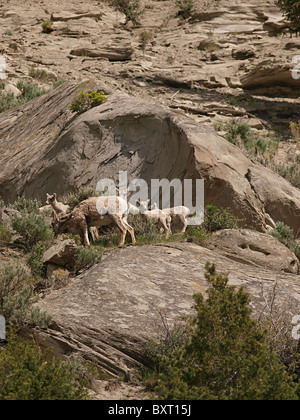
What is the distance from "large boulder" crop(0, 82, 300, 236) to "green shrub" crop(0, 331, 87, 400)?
6.68 m

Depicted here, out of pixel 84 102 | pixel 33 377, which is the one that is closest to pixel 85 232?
pixel 33 377

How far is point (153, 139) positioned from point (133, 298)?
20.1 ft

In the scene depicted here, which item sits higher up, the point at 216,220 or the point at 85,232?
the point at 85,232

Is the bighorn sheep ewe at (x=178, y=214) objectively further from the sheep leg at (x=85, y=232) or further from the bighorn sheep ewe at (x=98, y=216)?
the sheep leg at (x=85, y=232)

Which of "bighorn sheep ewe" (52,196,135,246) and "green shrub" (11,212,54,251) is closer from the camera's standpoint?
"green shrub" (11,212,54,251)

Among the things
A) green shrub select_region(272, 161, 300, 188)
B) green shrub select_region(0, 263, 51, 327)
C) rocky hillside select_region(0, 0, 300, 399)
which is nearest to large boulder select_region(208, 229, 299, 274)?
rocky hillside select_region(0, 0, 300, 399)

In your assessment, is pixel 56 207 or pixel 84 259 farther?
pixel 56 207

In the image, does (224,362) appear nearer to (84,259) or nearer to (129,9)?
(84,259)

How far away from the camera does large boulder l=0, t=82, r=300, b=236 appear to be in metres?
12.8

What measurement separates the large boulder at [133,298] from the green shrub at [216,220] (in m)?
1.54

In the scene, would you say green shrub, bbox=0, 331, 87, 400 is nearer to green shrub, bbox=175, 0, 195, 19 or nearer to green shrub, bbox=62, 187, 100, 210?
green shrub, bbox=62, 187, 100, 210

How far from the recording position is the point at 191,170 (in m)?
12.6

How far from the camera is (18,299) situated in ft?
25.9

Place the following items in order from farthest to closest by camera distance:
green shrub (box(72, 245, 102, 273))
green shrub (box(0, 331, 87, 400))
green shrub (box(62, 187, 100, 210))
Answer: green shrub (box(62, 187, 100, 210)) < green shrub (box(72, 245, 102, 273)) < green shrub (box(0, 331, 87, 400))
